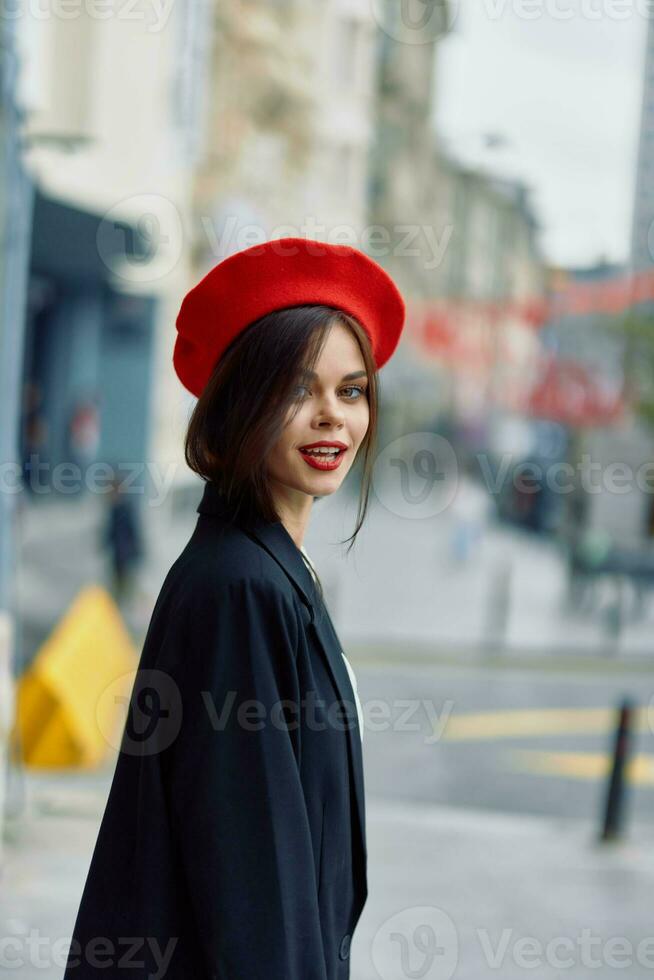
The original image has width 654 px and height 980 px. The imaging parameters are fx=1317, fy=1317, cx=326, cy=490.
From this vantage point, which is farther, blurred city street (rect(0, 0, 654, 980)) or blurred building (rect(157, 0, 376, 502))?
blurred building (rect(157, 0, 376, 502))

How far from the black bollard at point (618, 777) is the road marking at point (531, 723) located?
247 cm

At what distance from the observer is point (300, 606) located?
180 cm

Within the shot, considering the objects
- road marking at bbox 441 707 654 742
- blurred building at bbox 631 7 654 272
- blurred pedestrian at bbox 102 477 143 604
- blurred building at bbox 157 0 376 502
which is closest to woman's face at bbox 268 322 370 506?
road marking at bbox 441 707 654 742

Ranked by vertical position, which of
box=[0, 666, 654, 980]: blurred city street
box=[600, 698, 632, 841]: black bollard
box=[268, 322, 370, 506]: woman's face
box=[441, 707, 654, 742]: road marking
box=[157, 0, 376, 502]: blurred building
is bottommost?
box=[441, 707, 654, 742]: road marking

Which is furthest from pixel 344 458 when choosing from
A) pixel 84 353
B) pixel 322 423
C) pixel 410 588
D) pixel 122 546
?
pixel 84 353

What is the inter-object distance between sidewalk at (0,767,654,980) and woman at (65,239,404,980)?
113 inches

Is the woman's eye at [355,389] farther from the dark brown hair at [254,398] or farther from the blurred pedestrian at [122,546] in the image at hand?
the blurred pedestrian at [122,546]

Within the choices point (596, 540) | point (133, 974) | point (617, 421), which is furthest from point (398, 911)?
point (617, 421)

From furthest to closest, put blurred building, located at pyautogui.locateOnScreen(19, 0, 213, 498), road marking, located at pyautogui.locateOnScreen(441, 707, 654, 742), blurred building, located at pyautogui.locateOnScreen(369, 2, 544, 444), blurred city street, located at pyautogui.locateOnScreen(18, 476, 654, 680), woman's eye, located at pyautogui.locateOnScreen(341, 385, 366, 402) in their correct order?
blurred building, located at pyautogui.locateOnScreen(369, 2, 544, 444), blurred building, located at pyautogui.locateOnScreen(19, 0, 213, 498), blurred city street, located at pyautogui.locateOnScreen(18, 476, 654, 680), road marking, located at pyautogui.locateOnScreen(441, 707, 654, 742), woman's eye, located at pyautogui.locateOnScreen(341, 385, 366, 402)

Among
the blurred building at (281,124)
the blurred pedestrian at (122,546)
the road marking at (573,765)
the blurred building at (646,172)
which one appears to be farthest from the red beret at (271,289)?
the blurred building at (281,124)

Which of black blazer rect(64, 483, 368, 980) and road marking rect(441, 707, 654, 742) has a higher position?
black blazer rect(64, 483, 368, 980)

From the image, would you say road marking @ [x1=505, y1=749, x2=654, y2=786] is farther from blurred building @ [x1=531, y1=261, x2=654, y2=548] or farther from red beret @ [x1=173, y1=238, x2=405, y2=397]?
red beret @ [x1=173, y1=238, x2=405, y2=397]

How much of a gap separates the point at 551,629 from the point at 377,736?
4.68m

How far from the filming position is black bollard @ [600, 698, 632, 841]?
21.5 feet
